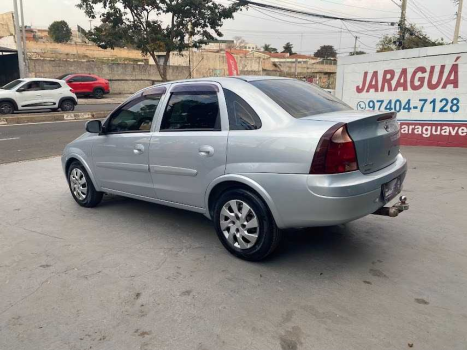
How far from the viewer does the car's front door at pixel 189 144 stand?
3.61 m

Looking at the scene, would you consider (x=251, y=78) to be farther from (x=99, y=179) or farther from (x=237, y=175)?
(x=99, y=179)

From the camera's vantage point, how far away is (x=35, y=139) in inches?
447

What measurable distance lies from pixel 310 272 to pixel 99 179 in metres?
2.91

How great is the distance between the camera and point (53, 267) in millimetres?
3512

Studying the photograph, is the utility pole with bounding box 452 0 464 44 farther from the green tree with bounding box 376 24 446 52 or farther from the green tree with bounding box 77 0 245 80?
the green tree with bounding box 77 0 245 80

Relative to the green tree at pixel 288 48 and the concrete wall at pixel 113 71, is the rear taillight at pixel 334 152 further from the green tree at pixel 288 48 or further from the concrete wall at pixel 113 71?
the green tree at pixel 288 48

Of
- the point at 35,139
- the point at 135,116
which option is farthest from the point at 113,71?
the point at 135,116

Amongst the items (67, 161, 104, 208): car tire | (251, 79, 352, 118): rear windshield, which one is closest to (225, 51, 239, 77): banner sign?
(67, 161, 104, 208): car tire

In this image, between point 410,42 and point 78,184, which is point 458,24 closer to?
point 410,42

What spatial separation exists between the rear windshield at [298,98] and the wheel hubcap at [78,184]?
2776mm

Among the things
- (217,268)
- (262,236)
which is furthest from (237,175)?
(217,268)

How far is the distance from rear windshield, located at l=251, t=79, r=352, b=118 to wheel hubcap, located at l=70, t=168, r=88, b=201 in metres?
2.78

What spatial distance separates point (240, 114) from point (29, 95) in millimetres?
16208

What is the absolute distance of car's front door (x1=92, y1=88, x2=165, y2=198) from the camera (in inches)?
169
